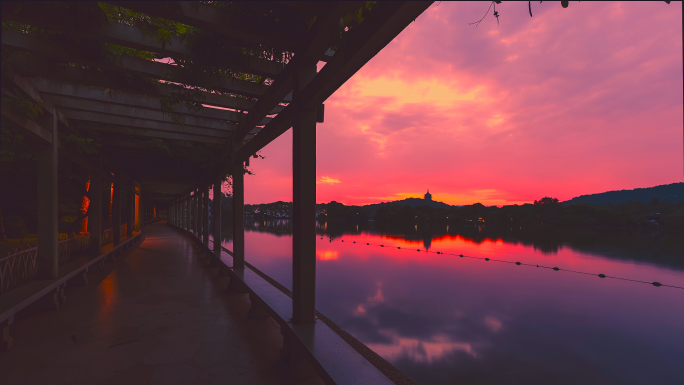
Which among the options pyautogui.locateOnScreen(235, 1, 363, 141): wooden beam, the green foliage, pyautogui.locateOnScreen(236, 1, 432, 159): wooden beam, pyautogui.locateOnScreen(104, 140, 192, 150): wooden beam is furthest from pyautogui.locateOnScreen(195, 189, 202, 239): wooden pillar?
pyautogui.locateOnScreen(236, 1, 432, 159): wooden beam

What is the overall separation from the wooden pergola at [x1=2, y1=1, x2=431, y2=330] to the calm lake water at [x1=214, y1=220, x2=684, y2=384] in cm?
629

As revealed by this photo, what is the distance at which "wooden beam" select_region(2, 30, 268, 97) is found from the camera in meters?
3.16

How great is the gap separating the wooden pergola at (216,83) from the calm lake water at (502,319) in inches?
248

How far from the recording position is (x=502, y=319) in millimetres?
13086

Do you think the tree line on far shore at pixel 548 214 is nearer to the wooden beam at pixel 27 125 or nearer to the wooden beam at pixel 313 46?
the wooden beam at pixel 313 46

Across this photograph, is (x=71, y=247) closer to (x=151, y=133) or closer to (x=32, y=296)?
(x=151, y=133)

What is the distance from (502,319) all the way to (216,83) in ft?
46.4

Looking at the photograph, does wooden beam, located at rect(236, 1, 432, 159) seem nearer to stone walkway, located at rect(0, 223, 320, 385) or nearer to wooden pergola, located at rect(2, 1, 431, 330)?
wooden pergola, located at rect(2, 1, 431, 330)

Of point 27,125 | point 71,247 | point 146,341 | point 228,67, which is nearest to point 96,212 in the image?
point 71,247

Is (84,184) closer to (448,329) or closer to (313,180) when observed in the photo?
(313,180)

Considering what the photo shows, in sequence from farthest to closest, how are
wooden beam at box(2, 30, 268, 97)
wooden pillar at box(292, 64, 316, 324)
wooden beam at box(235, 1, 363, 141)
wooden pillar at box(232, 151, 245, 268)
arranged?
1. wooden pillar at box(232, 151, 245, 268)
2. wooden beam at box(2, 30, 268, 97)
3. wooden pillar at box(292, 64, 316, 324)
4. wooden beam at box(235, 1, 363, 141)

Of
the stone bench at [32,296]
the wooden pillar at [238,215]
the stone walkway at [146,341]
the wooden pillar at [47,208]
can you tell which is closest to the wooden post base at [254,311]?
the stone walkway at [146,341]

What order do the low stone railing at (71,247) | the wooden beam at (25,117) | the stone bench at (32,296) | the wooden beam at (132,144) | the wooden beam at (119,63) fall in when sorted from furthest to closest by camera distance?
the low stone railing at (71,247)
the wooden beam at (132,144)
the wooden beam at (25,117)
the stone bench at (32,296)
the wooden beam at (119,63)

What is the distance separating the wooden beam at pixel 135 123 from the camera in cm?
568
